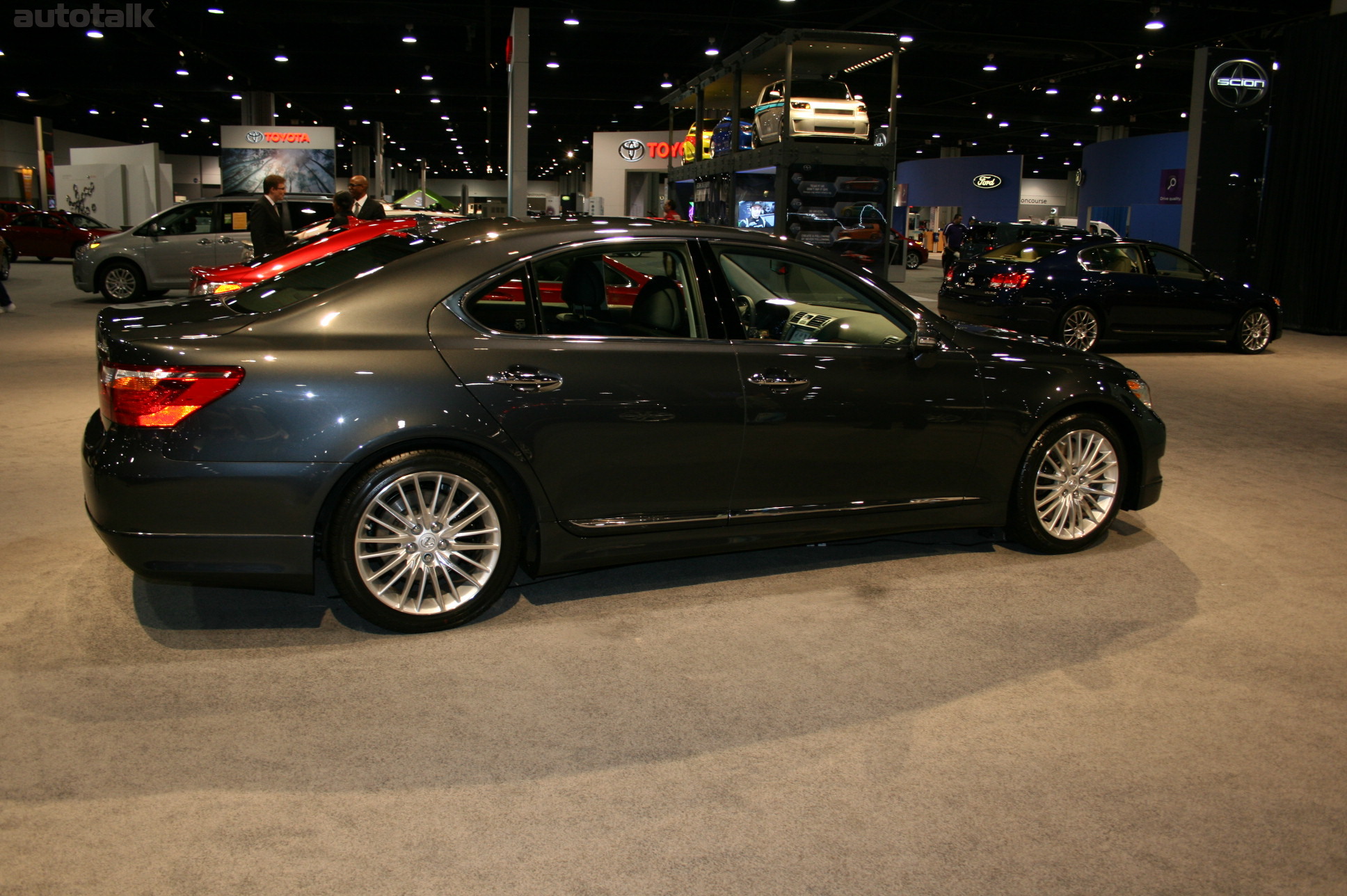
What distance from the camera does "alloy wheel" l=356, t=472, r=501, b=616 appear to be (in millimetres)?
3750

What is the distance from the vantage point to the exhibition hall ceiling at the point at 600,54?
24.2 m

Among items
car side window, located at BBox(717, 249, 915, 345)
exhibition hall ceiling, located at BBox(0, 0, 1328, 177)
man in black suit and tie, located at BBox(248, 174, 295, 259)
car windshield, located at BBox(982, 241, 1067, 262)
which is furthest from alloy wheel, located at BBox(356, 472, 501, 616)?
exhibition hall ceiling, located at BBox(0, 0, 1328, 177)

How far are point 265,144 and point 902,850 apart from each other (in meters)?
30.5

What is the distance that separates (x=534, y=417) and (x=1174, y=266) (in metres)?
12.0

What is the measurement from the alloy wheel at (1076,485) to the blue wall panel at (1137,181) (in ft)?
85.4

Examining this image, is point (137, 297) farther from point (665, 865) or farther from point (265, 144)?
point (665, 865)

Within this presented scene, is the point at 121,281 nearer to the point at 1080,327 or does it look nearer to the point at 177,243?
the point at 177,243

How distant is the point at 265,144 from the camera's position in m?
29.1

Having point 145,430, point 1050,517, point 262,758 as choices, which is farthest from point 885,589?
point 145,430

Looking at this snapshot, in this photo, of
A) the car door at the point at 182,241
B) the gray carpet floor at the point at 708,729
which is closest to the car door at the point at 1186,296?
the gray carpet floor at the point at 708,729

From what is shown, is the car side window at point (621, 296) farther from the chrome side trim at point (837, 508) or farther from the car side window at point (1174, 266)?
the car side window at point (1174, 266)

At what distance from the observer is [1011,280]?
42.4ft

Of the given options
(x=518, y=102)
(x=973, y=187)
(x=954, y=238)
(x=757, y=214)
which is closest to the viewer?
(x=757, y=214)

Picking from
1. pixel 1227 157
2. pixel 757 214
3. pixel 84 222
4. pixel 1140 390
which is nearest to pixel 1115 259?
pixel 757 214
